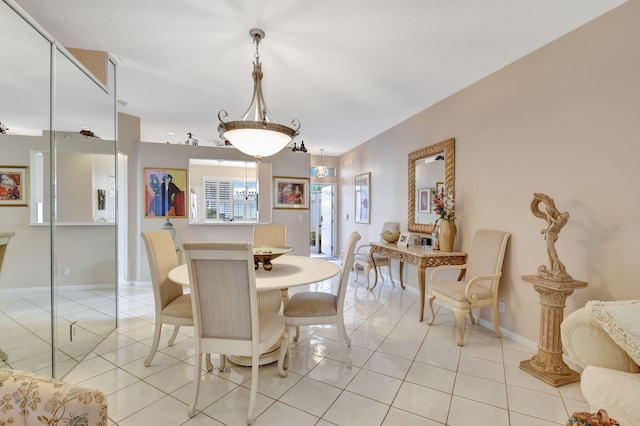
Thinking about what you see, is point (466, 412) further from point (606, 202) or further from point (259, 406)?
point (606, 202)

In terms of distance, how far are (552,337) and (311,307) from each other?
1.78 m

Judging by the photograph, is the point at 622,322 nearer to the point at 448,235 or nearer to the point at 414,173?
the point at 448,235

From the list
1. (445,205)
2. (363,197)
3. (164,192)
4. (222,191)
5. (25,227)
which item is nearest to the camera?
(25,227)

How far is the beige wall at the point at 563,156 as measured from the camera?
2.00 m

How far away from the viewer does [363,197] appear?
6.10 meters

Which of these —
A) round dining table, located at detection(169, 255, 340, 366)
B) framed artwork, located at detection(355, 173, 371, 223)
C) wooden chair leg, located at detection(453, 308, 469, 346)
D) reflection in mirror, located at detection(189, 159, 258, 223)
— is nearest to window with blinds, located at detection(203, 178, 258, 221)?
reflection in mirror, located at detection(189, 159, 258, 223)

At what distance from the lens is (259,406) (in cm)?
181

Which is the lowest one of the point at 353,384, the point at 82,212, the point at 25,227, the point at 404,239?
the point at 353,384

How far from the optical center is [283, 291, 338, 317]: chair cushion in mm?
2232

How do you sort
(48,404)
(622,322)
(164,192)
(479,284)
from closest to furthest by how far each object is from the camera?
(48,404) < (622,322) < (479,284) < (164,192)

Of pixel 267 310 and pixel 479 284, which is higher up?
pixel 479 284

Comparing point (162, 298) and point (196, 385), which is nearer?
point (196, 385)

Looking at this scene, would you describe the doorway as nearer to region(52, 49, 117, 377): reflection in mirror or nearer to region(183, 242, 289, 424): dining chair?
region(52, 49, 117, 377): reflection in mirror

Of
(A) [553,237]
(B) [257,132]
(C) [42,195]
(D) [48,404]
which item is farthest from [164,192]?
(A) [553,237]
